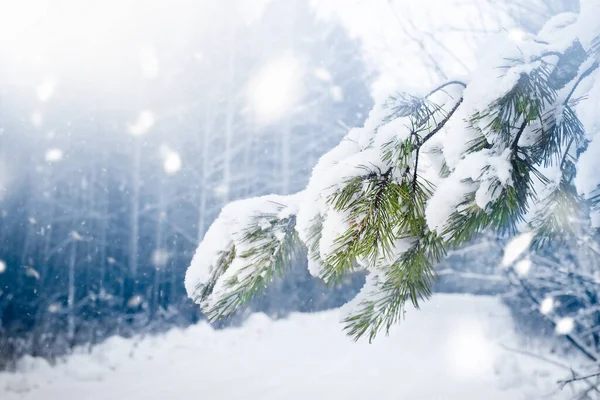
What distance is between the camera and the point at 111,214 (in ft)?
47.5

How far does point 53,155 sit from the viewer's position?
1452cm

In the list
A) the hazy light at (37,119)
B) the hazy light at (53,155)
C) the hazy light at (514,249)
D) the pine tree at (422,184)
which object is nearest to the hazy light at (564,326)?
the hazy light at (514,249)

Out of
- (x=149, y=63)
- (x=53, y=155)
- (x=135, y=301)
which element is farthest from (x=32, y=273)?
(x=149, y=63)

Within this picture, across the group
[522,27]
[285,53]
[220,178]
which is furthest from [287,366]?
[285,53]

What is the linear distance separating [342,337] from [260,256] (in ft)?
26.0

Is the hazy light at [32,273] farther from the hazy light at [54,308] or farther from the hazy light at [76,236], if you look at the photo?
the hazy light at [54,308]

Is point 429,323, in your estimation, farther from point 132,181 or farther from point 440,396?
point 132,181

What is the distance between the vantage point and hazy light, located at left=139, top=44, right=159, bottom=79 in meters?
15.3

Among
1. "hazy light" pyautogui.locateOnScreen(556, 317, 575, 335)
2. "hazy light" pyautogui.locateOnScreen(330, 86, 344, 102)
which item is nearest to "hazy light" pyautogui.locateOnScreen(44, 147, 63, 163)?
"hazy light" pyautogui.locateOnScreen(330, 86, 344, 102)

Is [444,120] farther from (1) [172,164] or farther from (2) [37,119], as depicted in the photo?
(2) [37,119]

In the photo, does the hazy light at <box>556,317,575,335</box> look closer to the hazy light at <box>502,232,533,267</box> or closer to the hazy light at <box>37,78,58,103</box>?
the hazy light at <box>502,232,533,267</box>

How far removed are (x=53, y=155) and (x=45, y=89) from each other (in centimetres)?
239

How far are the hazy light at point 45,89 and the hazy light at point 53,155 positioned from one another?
5.95ft

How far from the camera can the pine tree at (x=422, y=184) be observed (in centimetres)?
82
